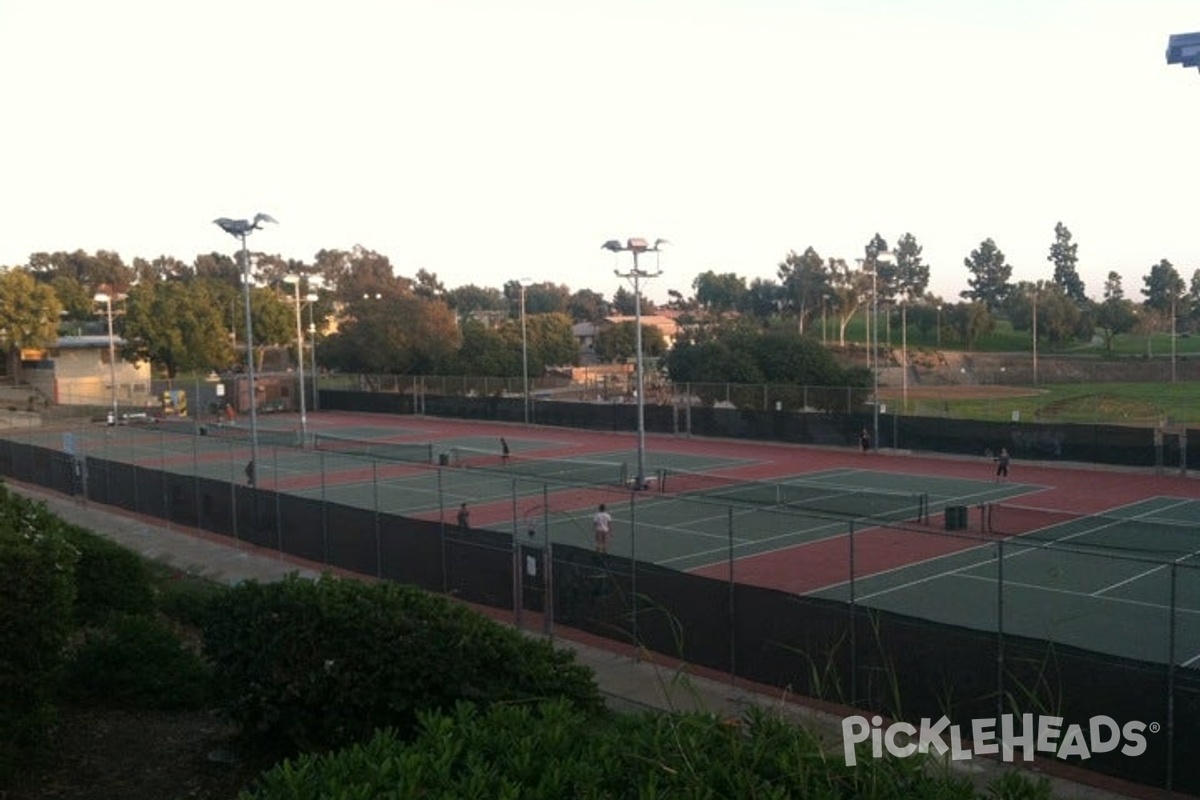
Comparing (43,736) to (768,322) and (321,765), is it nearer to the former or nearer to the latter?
(321,765)

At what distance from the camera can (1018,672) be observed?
12469 millimetres

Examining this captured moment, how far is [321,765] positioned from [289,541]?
2085 cm

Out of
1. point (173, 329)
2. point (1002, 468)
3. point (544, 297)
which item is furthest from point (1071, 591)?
point (544, 297)

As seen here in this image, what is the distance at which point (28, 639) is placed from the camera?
9.95 m

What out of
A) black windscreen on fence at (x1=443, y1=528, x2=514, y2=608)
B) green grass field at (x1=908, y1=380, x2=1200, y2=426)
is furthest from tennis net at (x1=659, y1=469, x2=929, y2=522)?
green grass field at (x1=908, y1=380, x2=1200, y2=426)

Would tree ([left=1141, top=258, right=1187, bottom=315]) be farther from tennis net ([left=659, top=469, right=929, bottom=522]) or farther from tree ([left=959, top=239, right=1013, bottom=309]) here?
tennis net ([left=659, top=469, right=929, bottom=522])

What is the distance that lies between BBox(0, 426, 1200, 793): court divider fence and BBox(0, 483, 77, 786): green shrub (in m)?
5.58

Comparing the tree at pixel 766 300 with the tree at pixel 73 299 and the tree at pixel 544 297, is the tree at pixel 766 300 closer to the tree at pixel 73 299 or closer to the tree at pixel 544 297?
the tree at pixel 544 297

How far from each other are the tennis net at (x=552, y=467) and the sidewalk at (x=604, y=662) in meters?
12.0

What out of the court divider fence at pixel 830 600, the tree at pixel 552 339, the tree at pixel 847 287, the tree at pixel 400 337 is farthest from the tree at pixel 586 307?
the court divider fence at pixel 830 600

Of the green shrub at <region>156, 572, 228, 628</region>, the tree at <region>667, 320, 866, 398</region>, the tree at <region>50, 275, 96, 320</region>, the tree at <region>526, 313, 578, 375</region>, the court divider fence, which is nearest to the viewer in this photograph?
the court divider fence

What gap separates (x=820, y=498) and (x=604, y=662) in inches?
633

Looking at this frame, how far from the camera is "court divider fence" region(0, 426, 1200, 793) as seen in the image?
1166 cm

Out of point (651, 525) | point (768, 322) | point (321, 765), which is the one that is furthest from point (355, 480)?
point (768, 322)
